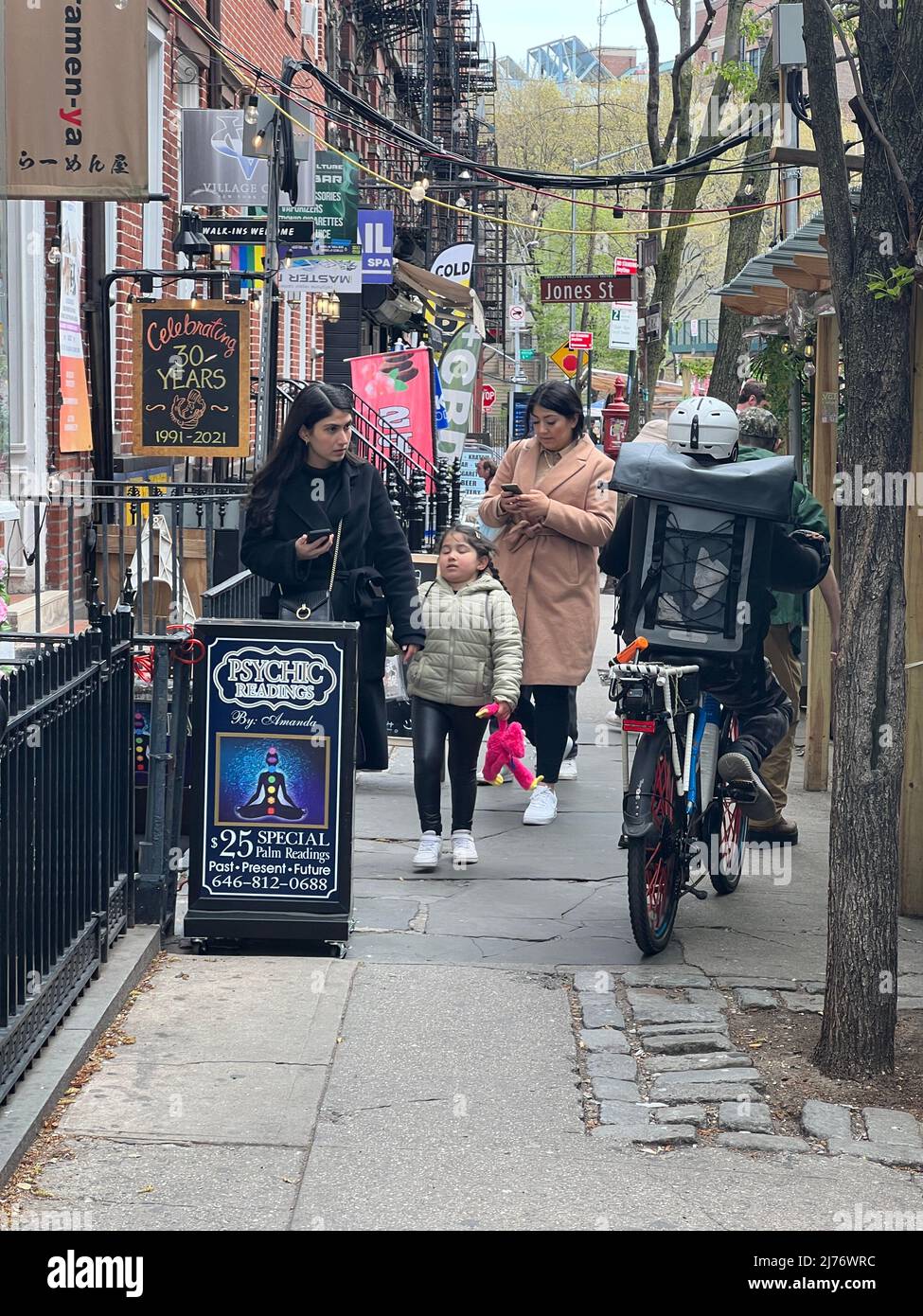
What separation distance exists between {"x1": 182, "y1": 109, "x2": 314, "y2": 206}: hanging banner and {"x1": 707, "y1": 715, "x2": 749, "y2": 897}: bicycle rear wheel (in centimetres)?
911

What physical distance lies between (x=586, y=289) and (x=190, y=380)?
11766mm

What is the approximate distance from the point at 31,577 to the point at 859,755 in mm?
6627

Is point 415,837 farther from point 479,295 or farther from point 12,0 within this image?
point 479,295

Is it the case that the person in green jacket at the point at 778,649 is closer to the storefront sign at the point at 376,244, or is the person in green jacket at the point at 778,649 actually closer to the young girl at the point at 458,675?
the young girl at the point at 458,675

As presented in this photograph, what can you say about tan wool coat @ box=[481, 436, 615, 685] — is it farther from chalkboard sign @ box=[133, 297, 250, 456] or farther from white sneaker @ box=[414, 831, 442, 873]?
chalkboard sign @ box=[133, 297, 250, 456]

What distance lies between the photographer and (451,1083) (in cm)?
475

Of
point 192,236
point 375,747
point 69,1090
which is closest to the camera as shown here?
point 69,1090

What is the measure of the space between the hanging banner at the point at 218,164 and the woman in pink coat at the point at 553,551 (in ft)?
23.0

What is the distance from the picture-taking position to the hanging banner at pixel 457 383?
22812mm

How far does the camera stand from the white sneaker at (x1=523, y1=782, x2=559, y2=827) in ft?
27.1

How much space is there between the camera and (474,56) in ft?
131

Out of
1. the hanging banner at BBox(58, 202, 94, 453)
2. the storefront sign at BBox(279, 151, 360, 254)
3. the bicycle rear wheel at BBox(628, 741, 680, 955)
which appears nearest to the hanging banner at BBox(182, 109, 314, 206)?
the storefront sign at BBox(279, 151, 360, 254)

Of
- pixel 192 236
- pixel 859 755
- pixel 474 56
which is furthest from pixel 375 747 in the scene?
pixel 474 56

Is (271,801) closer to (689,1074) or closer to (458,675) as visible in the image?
(458,675)
